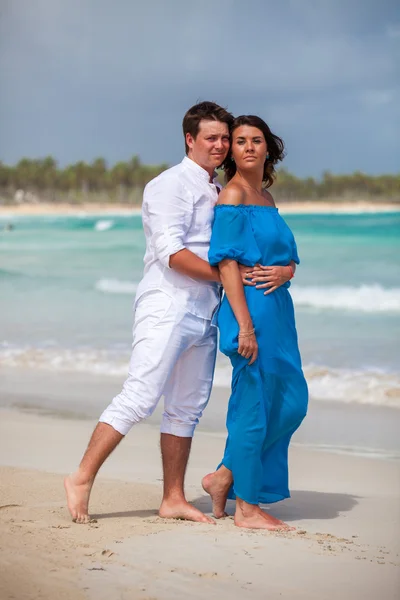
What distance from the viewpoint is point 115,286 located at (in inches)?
590

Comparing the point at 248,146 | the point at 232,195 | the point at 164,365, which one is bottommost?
the point at 164,365

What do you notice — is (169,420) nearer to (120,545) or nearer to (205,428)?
(120,545)

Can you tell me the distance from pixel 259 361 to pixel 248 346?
84 millimetres

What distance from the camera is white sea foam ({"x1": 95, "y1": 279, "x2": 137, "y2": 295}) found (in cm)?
1422

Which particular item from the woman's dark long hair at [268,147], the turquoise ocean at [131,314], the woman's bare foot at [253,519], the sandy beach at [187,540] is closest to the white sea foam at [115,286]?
the turquoise ocean at [131,314]

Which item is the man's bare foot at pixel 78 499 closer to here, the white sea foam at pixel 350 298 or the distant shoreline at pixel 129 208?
the white sea foam at pixel 350 298

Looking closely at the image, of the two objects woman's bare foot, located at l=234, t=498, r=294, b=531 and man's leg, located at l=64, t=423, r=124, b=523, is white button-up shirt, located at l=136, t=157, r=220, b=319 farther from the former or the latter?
woman's bare foot, located at l=234, t=498, r=294, b=531

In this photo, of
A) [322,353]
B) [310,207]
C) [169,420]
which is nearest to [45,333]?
[322,353]

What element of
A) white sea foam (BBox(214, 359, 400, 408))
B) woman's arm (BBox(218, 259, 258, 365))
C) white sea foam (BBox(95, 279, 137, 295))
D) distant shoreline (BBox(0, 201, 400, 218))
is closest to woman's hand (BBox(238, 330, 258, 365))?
woman's arm (BBox(218, 259, 258, 365))

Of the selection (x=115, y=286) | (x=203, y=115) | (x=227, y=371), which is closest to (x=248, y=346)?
(x=203, y=115)

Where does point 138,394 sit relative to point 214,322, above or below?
below

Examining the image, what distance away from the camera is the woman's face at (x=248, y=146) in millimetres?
3299

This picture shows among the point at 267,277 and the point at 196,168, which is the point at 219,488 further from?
the point at 196,168

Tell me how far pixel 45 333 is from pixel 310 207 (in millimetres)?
56638
